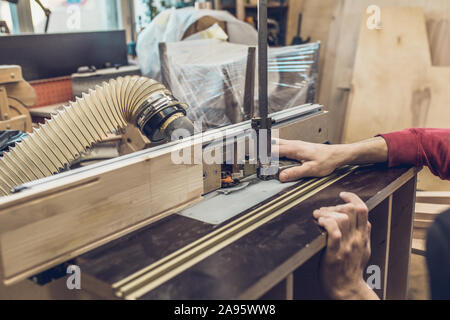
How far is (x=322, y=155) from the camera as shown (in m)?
1.19

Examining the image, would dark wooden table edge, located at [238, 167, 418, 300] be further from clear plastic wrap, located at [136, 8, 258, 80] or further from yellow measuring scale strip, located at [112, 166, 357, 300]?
clear plastic wrap, located at [136, 8, 258, 80]

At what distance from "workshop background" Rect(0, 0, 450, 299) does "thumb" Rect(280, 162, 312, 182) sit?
0.60 meters

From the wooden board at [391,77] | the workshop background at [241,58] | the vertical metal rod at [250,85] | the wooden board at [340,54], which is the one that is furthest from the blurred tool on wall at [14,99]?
the wooden board at [340,54]

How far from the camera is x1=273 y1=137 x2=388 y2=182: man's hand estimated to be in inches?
46.1

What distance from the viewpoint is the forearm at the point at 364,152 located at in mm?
1229

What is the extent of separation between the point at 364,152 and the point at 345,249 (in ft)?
1.41

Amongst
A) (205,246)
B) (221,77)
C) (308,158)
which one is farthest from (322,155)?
(221,77)

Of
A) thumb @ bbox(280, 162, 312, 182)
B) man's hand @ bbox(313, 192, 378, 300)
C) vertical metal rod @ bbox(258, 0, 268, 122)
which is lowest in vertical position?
man's hand @ bbox(313, 192, 378, 300)

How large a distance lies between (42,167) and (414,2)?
105 inches

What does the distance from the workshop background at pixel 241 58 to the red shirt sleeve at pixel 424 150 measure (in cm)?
39

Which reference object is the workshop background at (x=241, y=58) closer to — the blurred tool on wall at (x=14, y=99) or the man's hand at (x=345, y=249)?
the blurred tool on wall at (x=14, y=99)

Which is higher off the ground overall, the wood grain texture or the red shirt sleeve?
the red shirt sleeve

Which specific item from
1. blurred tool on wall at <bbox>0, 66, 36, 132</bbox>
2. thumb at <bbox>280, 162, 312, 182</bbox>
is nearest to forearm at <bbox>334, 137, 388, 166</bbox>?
thumb at <bbox>280, 162, 312, 182</bbox>

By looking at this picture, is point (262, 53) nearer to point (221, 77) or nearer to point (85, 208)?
point (85, 208)
